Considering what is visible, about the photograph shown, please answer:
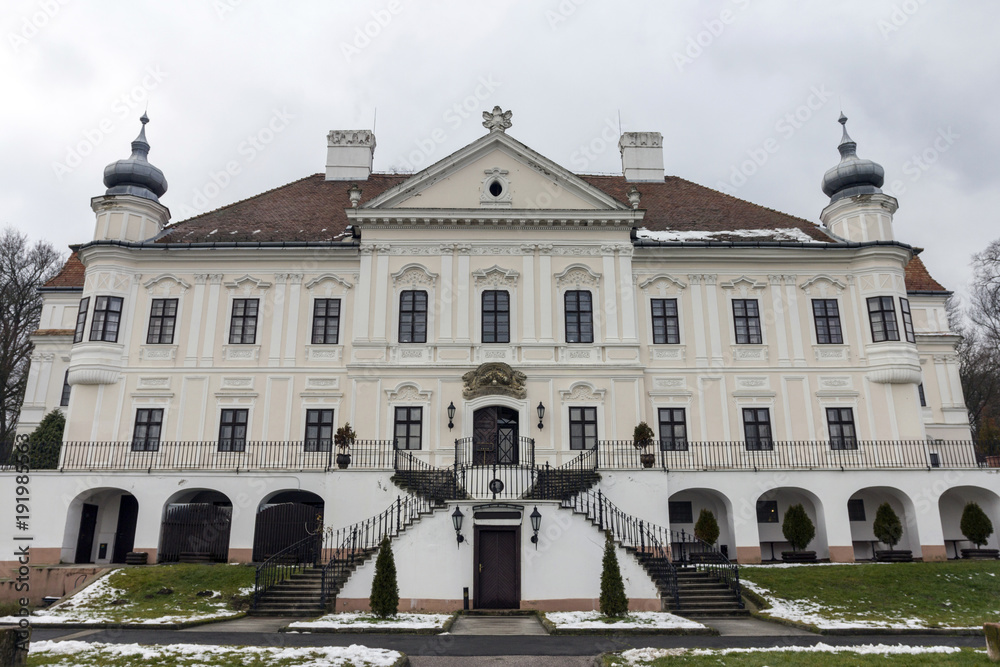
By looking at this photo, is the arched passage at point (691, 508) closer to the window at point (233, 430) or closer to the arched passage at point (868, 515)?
the arched passage at point (868, 515)

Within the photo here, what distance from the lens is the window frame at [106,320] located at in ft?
84.0

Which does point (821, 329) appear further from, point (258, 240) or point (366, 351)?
point (258, 240)

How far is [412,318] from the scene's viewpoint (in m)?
25.3

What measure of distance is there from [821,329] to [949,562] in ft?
29.5

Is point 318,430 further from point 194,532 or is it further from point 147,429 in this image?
point 147,429

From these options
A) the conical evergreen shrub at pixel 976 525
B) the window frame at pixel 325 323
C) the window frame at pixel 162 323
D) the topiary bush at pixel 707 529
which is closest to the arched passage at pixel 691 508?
the topiary bush at pixel 707 529

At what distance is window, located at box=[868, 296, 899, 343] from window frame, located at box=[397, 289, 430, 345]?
15841 millimetres

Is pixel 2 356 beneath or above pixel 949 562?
above

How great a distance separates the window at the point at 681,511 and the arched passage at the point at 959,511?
25.8 feet

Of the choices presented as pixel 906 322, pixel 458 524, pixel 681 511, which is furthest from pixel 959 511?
pixel 458 524

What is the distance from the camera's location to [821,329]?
87.1ft

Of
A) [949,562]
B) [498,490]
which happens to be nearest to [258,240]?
[498,490]

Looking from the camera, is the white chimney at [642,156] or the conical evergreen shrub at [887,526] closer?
the conical evergreen shrub at [887,526]

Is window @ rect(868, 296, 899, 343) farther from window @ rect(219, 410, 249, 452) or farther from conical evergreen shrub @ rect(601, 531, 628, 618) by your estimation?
window @ rect(219, 410, 249, 452)
